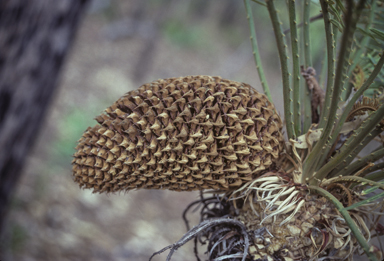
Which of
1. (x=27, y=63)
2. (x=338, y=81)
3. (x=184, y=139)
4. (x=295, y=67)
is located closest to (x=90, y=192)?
(x=27, y=63)

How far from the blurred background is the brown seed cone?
4.99 feet

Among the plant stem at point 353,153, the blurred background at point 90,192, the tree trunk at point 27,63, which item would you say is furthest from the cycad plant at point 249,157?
the blurred background at point 90,192

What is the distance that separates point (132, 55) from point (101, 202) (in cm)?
576

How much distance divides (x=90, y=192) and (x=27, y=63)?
1888 mm

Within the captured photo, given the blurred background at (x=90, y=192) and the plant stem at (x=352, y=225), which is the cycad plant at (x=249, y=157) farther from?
the blurred background at (x=90, y=192)

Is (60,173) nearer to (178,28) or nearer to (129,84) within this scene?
(129,84)

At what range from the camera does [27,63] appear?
159 cm

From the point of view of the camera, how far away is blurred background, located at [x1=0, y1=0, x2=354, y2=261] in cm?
255

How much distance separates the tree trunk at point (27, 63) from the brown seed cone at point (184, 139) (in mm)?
1042

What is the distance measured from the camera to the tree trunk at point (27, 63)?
1.48 meters

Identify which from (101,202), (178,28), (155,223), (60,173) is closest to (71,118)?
(60,173)

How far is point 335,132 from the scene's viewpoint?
689mm

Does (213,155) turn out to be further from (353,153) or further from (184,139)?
(353,153)

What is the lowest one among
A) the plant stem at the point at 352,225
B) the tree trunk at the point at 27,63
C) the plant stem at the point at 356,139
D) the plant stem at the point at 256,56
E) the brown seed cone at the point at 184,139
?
the plant stem at the point at 352,225
